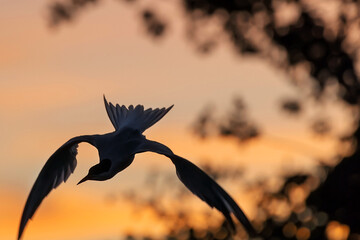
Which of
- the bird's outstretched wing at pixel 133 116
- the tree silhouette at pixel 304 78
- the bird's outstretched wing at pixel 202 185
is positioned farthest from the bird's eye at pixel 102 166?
the tree silhouette at pixel 304 78

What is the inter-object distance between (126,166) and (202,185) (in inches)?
24.3

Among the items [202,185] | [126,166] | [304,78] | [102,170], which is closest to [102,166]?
[102,170]

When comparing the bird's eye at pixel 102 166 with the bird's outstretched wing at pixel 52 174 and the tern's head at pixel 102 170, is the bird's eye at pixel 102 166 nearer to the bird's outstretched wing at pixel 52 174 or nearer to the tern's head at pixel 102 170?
the tern's head at pixel 102 170

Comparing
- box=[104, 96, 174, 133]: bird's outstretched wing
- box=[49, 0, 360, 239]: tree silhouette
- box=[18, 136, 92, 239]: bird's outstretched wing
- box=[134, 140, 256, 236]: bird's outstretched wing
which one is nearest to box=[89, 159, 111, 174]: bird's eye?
box=[134, 140, 256, 236]: bird's outstretched wing

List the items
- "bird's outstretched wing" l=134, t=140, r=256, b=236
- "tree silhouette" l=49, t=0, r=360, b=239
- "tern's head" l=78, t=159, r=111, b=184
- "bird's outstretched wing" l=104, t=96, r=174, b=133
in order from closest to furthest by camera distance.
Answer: "bird's outstretched wing" l=134, t=140, r=256, b=236 → "tern's head" l=78, t=159, r=111, b=184 → "bird's outstretched wing" l=104, t=96, r=174, b=133 → "tree silhouette" l=49, t=0, r=360, b=239

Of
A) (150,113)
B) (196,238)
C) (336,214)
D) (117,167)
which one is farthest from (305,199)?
(117,167)

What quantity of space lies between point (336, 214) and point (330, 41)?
3.86m

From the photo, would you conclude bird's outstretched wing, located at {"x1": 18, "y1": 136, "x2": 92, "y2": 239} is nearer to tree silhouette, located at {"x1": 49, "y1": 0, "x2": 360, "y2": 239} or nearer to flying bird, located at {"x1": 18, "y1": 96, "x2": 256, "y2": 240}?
flying bird, located at {"x1": 18, "y1": 96, "x2": 256, "y2": 240}

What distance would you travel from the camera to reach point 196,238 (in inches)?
896

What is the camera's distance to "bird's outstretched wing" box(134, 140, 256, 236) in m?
7.29

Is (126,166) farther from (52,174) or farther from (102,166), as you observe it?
(52,174)

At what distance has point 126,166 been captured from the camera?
26.0 feet

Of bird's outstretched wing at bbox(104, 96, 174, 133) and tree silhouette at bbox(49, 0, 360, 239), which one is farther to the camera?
tree silhouette at bbox(49, 0, 360, 239)

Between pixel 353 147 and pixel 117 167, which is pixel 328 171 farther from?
pixel 117 167
